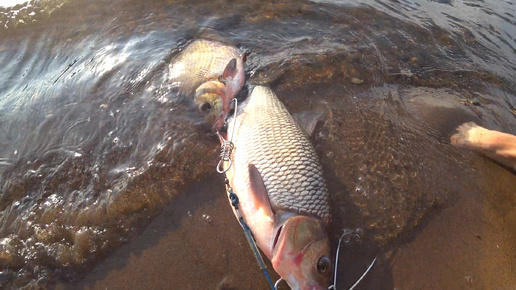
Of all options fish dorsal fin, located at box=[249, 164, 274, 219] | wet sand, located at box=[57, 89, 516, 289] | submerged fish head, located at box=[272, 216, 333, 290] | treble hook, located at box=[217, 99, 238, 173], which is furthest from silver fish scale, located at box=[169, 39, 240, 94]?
submerged fish head, located at box=[272, 216, 333, 290]

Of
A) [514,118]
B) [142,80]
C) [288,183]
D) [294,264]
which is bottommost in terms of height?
[514,118]

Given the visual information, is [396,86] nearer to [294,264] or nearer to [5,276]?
[294,264]

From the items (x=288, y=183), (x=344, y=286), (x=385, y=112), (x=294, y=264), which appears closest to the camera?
(x=294, y=264)

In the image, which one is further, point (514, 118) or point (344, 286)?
point (514, 118)

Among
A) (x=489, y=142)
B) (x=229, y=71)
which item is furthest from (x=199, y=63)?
(x=489, y=142)

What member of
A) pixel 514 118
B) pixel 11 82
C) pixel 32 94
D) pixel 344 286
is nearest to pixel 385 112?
pixel 514 118

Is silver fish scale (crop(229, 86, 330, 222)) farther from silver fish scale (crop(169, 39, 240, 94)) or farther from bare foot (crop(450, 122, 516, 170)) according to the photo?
bare foot (crop(450, 122, 516, 170))
